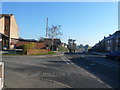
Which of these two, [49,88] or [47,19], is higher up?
[47,19]

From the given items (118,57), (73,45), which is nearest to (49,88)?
(118,57)

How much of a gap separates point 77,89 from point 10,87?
3049mm

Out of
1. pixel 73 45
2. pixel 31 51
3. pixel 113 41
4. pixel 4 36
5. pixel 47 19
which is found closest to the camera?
pixel 31 51

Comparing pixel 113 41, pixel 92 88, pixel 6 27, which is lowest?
pixel 92 88

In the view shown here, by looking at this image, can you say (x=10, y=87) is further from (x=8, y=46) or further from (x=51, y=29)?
(x=51, y=29)

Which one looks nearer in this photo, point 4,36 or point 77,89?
point 77,89

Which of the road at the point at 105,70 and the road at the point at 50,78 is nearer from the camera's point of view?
the road at the point at 50,78

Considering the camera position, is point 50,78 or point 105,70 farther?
point 105,70

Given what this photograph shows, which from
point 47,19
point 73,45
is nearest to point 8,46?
point 47,19

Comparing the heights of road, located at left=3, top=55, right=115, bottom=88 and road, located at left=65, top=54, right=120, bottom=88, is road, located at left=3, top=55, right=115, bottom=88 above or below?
above

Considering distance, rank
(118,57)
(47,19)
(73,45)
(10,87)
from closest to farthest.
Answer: (10,87) < (118,57) < (47,19) < (73,45)

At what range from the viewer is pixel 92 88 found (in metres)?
7.33

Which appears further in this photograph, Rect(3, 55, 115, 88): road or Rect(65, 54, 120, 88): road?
Rect(65, 54, 120, 88): road

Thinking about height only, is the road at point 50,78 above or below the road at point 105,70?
above
